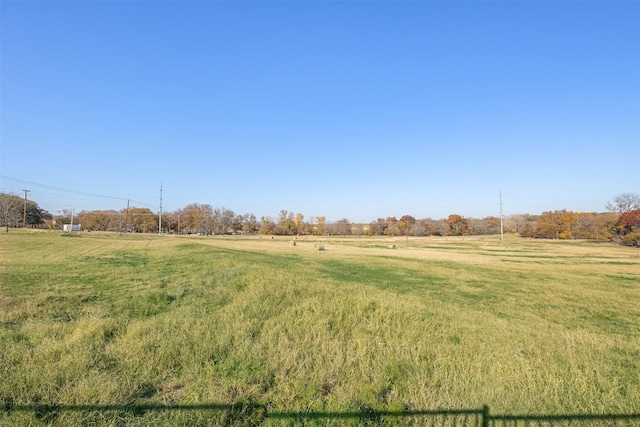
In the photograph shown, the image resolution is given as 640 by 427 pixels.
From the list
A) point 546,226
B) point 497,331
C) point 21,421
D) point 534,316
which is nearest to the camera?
point 21,421

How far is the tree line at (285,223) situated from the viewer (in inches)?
3688

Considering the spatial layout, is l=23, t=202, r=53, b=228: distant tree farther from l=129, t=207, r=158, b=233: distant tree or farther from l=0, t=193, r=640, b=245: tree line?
l=129, t=207, r=158, b=233: distant tree

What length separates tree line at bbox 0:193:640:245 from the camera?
3688 inches

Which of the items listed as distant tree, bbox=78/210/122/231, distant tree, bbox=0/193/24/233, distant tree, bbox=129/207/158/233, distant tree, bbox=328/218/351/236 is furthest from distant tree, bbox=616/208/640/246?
distant tree, bbox=78/210/122/231

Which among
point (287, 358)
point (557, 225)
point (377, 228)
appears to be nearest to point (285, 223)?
point (377, 228)

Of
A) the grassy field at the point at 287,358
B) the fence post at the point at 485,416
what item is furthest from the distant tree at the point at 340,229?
the fence post at the point at 485,416

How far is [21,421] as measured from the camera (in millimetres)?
3438

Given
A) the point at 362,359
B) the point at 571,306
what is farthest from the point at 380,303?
the point at 571,306

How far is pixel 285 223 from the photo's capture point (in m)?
138

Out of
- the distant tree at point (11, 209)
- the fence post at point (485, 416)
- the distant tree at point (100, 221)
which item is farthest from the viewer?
the distant tree at point (100, 221)

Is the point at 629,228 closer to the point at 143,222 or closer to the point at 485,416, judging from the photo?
the point at 485,416

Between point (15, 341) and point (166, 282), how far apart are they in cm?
858

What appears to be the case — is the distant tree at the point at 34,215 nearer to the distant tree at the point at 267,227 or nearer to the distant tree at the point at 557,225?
the distant tree at the point at 267,227

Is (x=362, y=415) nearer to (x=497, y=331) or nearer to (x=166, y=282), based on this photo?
(x=497, y=331)
